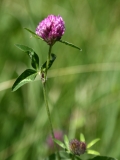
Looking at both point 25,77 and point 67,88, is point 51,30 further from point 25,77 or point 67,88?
point 67,88

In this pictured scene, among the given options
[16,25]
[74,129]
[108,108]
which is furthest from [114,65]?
[16,25]

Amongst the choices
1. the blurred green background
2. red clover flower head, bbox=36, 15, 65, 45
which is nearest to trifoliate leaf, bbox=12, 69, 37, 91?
red clover flower head, bbox=36, 15, 65, 45

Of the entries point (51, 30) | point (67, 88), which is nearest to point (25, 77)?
point (51, 30)

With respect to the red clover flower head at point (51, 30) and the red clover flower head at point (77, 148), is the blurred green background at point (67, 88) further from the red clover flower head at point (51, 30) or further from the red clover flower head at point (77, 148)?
the red clover flower head at point (51, 30)

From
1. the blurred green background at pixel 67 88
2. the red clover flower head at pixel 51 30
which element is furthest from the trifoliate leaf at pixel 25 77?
the blurred green background at pixel 67 88

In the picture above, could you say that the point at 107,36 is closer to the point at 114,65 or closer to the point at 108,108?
the point at 114,65

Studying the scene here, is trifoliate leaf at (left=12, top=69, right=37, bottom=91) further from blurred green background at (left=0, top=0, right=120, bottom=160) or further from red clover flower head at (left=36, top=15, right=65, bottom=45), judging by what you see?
blurred green background at (left=0, top=0, right=120, bottom=160)
